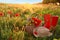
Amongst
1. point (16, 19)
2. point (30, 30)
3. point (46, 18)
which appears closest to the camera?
point (46, 18)

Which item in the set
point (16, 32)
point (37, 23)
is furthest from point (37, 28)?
point (16, 32)

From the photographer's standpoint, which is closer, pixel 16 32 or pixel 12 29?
pixel 16 32

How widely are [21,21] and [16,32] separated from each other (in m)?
0.45

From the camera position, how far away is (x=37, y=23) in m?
2.48

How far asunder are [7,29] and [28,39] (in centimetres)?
34

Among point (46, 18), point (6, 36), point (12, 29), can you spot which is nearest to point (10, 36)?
point (6, 36)

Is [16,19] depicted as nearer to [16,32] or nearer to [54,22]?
[16,32]

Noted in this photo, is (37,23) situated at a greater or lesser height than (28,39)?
greater

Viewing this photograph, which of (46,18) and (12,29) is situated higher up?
(46,18)

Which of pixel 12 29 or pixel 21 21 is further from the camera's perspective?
pixel 21 21

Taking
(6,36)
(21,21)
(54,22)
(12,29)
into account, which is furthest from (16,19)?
(54,22)

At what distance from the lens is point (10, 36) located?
2.46 m

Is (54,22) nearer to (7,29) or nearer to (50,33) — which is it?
(50,33)

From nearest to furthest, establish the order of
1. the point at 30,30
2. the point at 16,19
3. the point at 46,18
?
1. the point at 46,18
2. the point at 30,30
3. the point at 16,19
